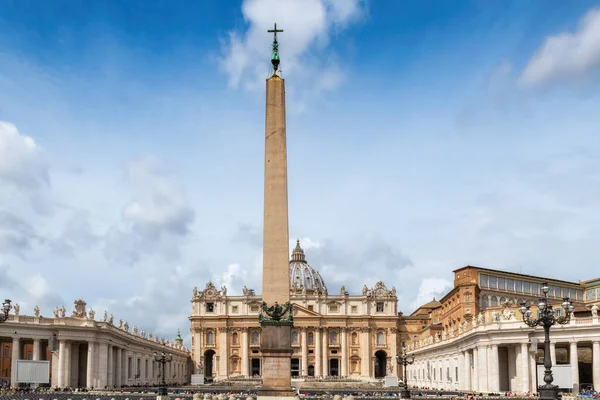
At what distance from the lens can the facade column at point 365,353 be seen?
11781cm

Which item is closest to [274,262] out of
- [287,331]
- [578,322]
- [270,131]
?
[287,331]

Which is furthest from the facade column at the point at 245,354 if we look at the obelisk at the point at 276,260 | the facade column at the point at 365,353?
the obelisk at the point at 276,260

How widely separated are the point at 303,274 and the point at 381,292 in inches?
1352

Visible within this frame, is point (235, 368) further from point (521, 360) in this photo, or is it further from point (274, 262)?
point (274, 262)

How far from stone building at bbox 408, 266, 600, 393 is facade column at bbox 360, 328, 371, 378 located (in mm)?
24620

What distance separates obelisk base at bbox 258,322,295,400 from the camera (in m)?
25.8

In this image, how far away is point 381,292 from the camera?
12231 centimetres

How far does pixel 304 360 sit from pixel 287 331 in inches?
3702

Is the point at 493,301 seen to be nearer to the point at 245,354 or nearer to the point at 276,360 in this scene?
the point at 245,354

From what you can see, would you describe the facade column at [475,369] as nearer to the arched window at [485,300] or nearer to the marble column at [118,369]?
the arched window at [485,300]

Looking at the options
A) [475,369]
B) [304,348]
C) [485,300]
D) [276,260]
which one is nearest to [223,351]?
[304,348]

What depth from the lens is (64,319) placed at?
203 ft

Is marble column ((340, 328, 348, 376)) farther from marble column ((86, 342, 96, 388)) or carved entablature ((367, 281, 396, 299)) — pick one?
marble column ((86, 342, 96, 388))

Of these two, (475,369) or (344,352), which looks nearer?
(475,369)
